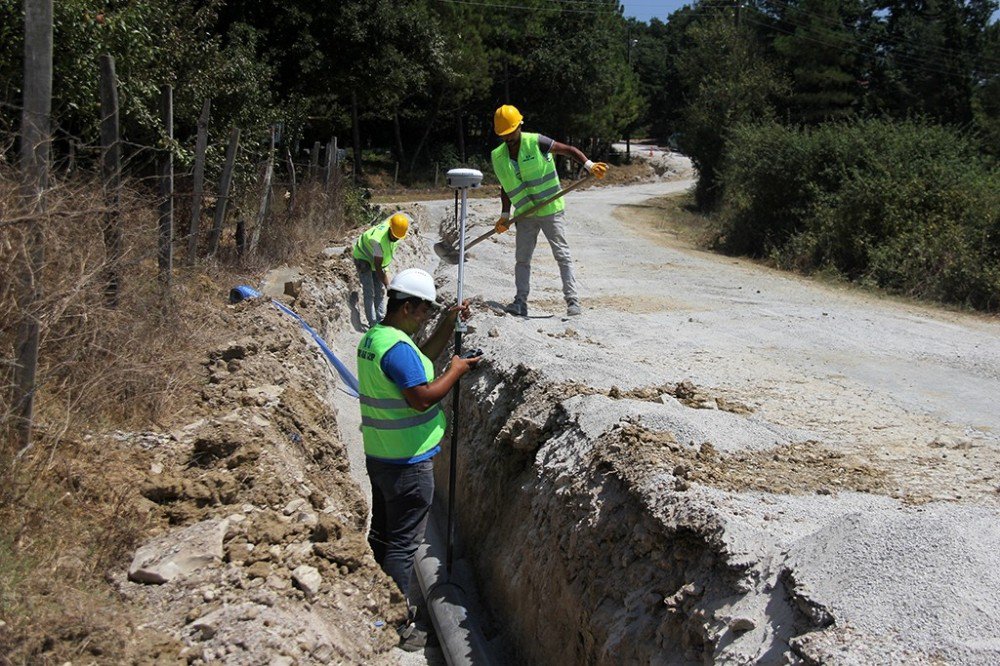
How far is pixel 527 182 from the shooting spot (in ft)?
30.8

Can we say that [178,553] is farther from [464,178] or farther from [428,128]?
[428,128]

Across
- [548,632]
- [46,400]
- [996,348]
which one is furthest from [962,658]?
[996,348]

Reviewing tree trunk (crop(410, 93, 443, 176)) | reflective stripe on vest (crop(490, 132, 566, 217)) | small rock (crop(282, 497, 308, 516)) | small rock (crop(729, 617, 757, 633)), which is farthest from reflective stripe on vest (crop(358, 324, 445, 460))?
tree trunk (crop(410, 93, 443, 176))

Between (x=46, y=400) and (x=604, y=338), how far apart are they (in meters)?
5.28

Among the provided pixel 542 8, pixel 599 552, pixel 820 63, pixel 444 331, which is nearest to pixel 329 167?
pixel 444 331

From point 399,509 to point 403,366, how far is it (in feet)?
3.00

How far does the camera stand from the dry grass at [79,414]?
3705 mm

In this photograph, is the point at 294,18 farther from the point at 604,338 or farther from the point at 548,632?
the point at 548,632

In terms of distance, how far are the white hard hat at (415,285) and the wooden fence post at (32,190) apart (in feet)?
5.62

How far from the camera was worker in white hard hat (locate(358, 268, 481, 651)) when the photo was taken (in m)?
4.86

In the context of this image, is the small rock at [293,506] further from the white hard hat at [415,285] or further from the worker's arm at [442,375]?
the white hard hat at [415,285]

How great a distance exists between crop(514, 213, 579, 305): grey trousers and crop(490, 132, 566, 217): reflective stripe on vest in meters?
0.12

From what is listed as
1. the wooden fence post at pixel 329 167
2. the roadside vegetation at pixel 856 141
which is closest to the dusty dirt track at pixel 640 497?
the roadside vegetation at pixel 856 141

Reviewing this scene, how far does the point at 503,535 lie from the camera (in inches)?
243
